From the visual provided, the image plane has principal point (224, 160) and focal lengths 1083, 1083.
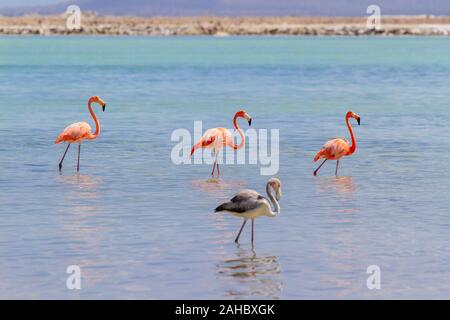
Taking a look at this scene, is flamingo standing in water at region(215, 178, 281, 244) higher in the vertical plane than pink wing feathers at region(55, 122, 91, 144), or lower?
lower

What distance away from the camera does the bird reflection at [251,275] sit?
9961mm

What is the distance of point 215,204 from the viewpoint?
14773mm

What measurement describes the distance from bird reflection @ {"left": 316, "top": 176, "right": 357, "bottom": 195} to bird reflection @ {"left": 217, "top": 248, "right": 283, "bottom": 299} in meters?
4.58

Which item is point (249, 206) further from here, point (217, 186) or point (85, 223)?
point (217, 186)

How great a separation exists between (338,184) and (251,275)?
6266mm

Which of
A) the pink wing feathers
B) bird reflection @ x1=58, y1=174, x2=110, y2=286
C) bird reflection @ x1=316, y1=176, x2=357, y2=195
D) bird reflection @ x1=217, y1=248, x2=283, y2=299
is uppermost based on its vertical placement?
the pink wing feathers

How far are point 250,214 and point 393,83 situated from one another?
1364 inches

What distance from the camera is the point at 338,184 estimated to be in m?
16.7

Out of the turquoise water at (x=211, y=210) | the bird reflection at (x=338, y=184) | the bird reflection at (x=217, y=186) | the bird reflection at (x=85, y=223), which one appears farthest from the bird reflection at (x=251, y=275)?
the bird reflection at (x=338, y=184)

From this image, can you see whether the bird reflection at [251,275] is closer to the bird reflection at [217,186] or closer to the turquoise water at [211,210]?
the turquoise water at [211,210]

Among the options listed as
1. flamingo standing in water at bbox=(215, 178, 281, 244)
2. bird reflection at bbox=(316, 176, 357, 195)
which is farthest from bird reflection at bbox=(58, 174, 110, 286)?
bird reflection at bbox=(316, 176, 357, 195)

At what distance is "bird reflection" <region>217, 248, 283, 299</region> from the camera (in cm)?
996

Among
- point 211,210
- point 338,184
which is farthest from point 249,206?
point 338,184

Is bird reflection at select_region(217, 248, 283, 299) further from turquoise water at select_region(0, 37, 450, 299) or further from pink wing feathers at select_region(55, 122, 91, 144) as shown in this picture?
pink wing feathers at select_region(55, 122, 91, 144)
